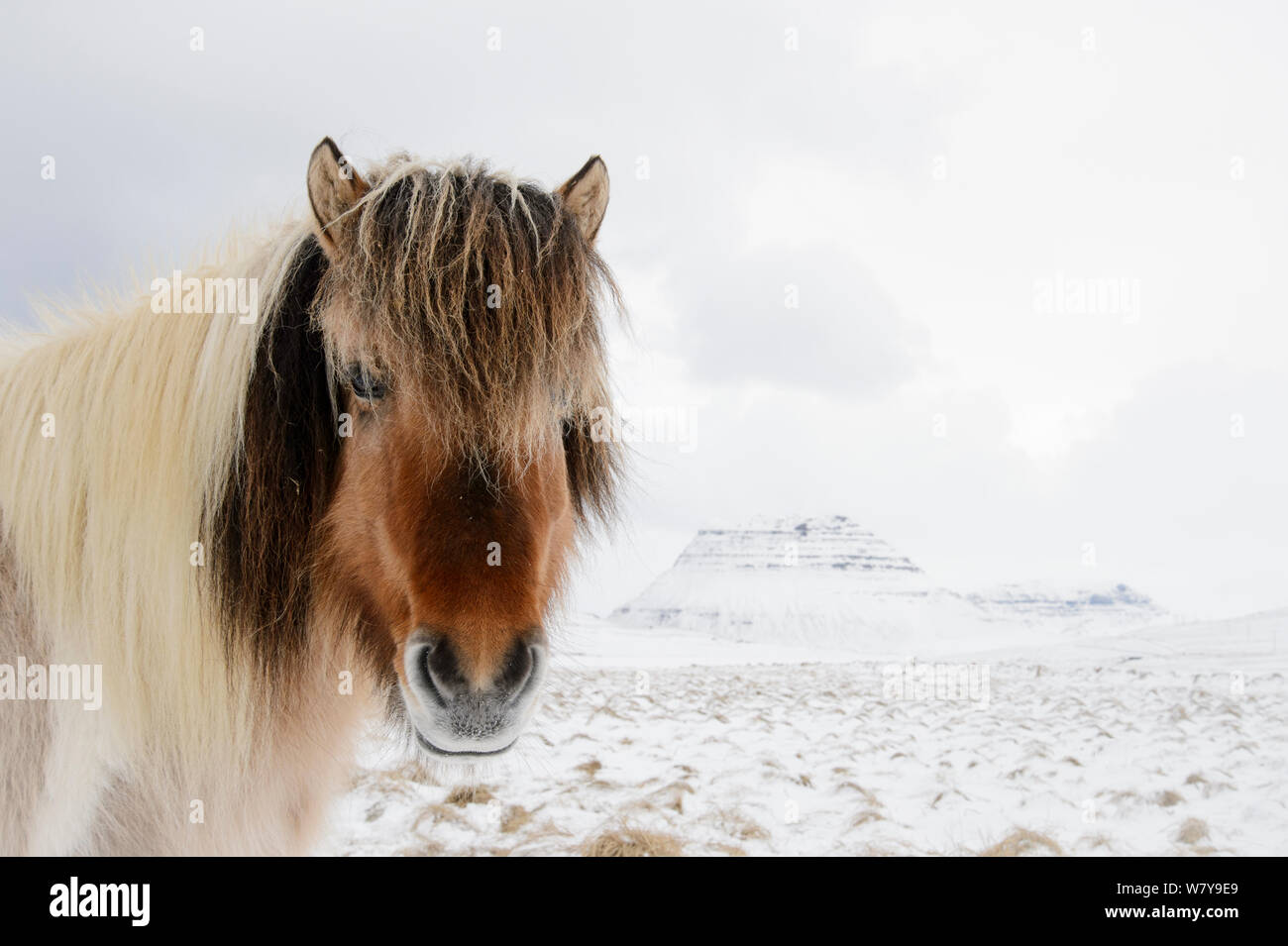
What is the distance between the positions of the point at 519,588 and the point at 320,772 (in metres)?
1.26

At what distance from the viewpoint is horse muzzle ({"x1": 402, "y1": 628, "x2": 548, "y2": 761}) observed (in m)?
1.65

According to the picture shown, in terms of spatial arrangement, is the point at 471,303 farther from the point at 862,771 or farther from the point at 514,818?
the point at 862,771

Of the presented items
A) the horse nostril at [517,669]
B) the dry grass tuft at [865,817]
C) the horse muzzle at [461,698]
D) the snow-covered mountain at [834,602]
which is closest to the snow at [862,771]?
the dry grass tuft at [865,817]

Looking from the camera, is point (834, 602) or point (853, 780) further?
point (834, 602)

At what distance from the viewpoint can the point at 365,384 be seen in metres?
1.95

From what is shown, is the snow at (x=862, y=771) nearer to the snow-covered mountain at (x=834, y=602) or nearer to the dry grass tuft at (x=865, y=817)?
the dry grass tuft at (x=865, y=817)

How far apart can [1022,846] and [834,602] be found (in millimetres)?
73096

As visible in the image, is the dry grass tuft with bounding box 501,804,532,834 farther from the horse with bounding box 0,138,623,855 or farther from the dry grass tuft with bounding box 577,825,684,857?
the horse with bounding box 0,138,623,855

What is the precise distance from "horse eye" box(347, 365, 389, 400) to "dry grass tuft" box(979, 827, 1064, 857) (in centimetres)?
374

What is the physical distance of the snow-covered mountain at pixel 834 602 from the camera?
67.0 metres

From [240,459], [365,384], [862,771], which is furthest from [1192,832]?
[240,459]

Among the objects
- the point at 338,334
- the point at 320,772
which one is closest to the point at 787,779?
the point at 320,772

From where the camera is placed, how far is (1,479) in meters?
2.16
